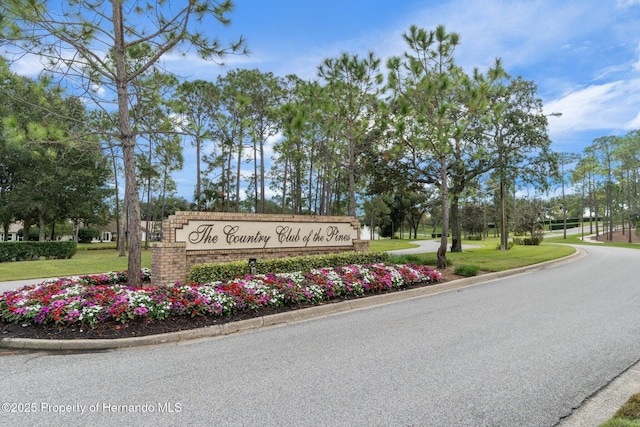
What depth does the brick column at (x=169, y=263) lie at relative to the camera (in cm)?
796

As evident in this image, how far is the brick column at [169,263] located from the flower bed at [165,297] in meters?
1.25

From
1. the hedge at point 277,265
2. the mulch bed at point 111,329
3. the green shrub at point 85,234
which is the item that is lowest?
the green shrub at point 85,234

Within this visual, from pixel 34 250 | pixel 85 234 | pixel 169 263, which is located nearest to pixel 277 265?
pixel 169 263

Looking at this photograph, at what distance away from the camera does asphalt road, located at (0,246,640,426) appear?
9.50 feet

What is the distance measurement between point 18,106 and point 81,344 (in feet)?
81.1

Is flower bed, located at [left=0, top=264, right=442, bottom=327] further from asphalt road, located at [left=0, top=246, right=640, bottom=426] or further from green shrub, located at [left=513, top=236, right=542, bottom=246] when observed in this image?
green shrub, located at [left=513, top=236, right=542, bottom=246]

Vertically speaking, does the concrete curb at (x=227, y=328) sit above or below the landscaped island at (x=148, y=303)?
below

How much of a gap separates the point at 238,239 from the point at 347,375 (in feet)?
20.2

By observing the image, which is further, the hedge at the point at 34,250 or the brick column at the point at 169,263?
the hedge at the point at 34,250

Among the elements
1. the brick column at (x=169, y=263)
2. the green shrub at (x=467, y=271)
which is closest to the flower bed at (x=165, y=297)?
the brick column at (x=169, y=263)

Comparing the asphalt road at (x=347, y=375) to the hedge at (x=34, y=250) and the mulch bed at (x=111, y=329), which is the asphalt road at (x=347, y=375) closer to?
the mulch bed at (x=111, y=329)

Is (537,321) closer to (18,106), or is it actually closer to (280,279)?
(280,279)

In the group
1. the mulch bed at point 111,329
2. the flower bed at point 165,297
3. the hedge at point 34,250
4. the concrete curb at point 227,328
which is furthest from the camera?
the hedge at point 34,250

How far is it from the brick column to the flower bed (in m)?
1.25
